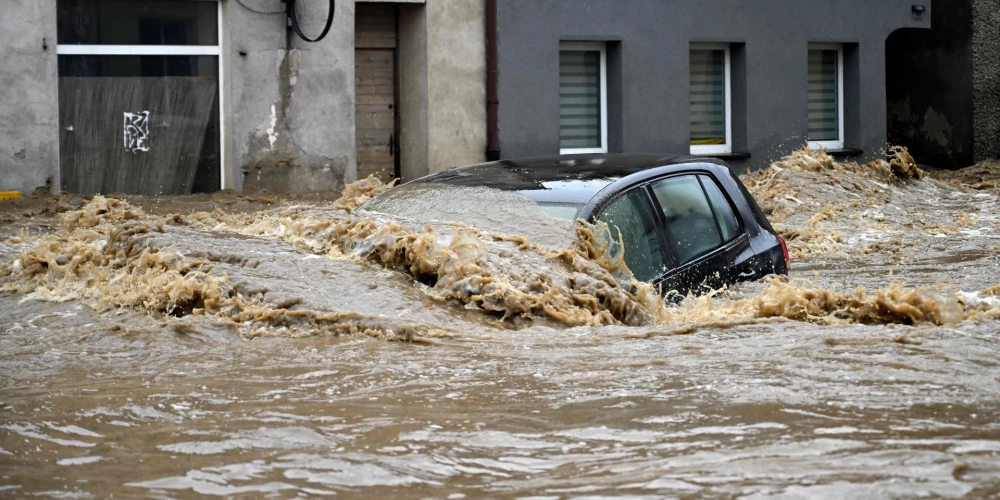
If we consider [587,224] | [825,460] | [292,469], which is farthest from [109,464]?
[587,224]

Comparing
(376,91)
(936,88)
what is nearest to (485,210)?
(376,91)

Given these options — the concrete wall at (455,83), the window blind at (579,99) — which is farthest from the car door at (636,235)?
the window blind at (579,99)

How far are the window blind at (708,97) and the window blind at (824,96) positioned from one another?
6.35ft

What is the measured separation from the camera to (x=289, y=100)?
15.1m

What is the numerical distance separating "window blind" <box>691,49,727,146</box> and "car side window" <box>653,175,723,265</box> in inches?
457

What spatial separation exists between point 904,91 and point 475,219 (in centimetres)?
1741

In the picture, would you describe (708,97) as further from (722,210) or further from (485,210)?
(485,210)

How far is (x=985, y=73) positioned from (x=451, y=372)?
716 inches

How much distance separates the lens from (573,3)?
16750mm

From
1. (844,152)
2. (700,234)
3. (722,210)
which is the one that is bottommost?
(700,234)

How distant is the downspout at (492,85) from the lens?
16.2m

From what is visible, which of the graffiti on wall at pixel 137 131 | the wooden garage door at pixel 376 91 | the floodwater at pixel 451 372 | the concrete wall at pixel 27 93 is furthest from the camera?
the wooden garage door at pixel 376 91

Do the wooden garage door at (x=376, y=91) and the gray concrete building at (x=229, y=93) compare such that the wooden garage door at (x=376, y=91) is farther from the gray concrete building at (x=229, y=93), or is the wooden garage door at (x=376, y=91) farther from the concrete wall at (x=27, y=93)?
the concrete wall at (x=27, y=93)

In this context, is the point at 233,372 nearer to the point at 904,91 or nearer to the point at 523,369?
the point at 523,369
